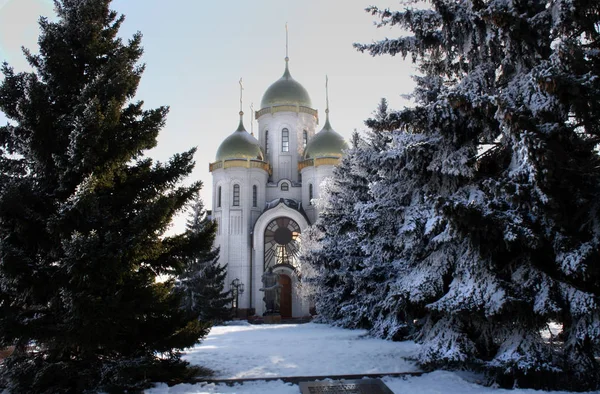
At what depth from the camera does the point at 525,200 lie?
588cm

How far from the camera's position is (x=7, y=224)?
5934mm

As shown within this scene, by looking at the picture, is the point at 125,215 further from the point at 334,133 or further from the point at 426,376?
the point at 334,133

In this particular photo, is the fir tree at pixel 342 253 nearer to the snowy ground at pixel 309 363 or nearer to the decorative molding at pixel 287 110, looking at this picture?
the snowy ground at pixel 309 363

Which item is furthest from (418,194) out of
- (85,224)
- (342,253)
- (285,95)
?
(285,95)

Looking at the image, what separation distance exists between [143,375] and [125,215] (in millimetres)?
2240

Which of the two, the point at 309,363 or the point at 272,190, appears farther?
the point at 272,190

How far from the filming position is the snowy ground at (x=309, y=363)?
6085 millimetres

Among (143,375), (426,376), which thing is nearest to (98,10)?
(143,375)

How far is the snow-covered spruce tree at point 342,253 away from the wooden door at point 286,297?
15190 millimetres

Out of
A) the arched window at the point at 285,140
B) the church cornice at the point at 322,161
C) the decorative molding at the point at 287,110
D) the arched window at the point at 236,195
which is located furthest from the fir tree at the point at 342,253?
the decorative molding at the point at 287,110

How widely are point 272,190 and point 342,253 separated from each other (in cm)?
2133

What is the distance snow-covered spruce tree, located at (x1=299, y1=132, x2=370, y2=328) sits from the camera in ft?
47.9

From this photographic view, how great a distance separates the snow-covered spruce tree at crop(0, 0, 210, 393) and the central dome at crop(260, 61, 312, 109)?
31.5 m

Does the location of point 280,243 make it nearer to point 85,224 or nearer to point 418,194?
point 418,194
